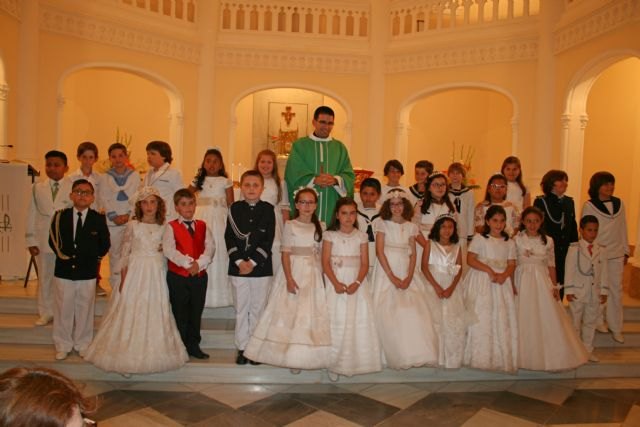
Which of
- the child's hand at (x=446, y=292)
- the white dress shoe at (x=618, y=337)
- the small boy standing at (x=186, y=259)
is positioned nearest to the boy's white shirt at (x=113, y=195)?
the small boy standing at (x=186, y=259)

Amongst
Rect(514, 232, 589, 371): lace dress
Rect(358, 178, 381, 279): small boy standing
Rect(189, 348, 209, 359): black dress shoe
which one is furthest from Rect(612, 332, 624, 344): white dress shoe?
Rect(189, 348, 209, 359): black dress shoe

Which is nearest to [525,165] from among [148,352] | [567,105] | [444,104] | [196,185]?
[567,105]

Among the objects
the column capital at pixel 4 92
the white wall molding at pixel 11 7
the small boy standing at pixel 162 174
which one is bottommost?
the small boy standing at pixel 162 174

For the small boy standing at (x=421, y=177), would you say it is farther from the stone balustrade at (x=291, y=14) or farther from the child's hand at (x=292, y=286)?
the stone balustrade at (x=291, y=14)

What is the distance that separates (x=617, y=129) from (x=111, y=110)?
10.1 m

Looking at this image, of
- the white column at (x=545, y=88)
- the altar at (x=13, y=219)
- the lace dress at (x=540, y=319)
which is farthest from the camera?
the white column at (x=545, y=88)

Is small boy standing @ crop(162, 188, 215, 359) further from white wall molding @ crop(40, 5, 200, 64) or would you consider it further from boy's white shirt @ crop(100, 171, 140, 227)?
white wall molding @ crop(40, 5, 200, 64)

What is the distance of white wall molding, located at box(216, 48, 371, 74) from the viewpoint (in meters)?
10.2

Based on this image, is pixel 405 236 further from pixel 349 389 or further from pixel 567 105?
pixel 567 105

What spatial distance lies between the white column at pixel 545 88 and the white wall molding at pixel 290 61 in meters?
3.10

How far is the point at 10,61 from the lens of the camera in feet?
24.8

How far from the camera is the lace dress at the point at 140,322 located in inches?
157

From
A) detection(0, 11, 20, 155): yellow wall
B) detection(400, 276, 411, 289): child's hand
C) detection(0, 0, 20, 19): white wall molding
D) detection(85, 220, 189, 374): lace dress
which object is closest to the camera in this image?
detection(85, 220, 189, 374): lace dress

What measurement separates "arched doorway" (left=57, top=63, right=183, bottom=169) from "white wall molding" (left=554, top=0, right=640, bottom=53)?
708cm
